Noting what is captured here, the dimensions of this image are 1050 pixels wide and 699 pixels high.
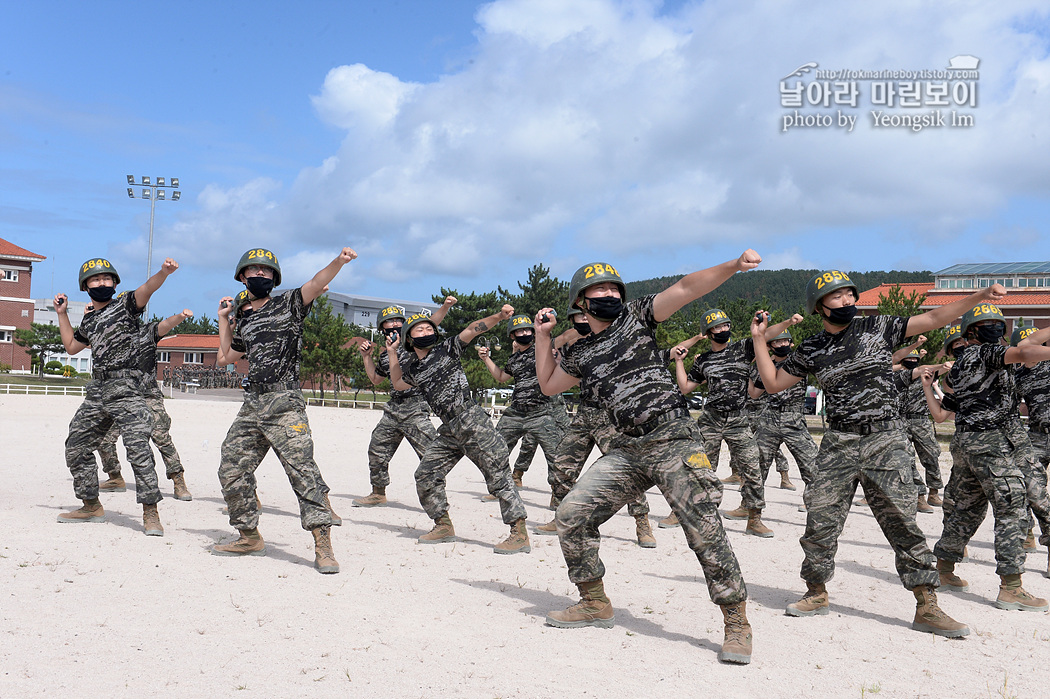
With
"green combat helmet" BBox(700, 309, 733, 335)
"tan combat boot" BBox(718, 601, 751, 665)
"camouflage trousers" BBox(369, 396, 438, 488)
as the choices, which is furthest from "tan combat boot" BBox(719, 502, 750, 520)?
"tan combat boot" BBox(718, 601, 751, 665)

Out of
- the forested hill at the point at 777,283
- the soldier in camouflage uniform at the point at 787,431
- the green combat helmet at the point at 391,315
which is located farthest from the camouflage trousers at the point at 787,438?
the forested hill at the point at 777,283

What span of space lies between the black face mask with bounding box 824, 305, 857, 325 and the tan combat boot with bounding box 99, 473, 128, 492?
31.1 ft

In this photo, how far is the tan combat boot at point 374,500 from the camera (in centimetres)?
1059

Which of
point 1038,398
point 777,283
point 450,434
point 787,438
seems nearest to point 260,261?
point 450,434

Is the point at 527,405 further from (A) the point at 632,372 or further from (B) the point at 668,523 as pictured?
(A) the point at 632,372

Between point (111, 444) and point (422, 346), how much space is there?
3779 mm

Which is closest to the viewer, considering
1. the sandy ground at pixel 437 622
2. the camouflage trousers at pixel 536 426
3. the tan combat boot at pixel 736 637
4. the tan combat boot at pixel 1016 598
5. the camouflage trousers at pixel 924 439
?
the sandy ground at pixel 437 622

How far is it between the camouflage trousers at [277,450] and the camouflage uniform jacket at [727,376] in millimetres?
5034

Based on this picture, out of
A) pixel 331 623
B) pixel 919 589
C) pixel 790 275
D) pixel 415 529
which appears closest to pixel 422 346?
pixel 415 529

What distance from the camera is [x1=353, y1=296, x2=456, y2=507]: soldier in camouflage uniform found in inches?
394

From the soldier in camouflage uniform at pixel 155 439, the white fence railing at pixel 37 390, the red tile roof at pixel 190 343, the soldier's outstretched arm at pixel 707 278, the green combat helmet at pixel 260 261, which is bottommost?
the white fence railing at pixel 37 390

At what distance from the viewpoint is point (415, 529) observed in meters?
9.03

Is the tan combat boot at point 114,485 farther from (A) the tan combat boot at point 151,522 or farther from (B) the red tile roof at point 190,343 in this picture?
(B) the red tile roof at point 190,343

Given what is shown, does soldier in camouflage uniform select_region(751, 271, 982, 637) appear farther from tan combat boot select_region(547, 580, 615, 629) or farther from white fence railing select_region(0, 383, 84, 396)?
white fence railing select_region(0, 383, 84, 396)
